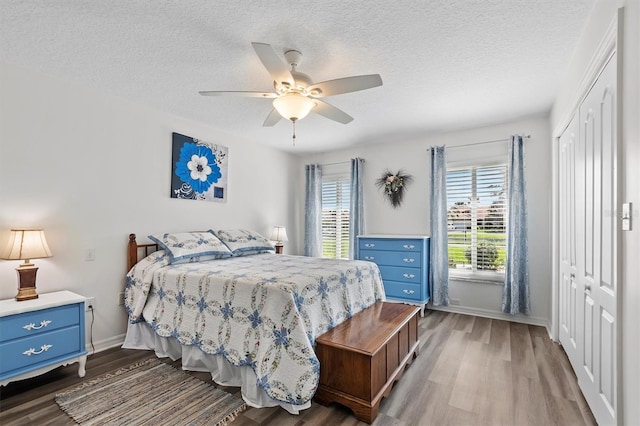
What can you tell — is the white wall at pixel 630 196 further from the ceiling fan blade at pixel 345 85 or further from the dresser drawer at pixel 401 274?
the dresser drawer at pixel 401 274

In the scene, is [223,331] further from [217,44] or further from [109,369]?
[217,44]

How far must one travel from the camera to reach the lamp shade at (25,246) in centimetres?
236

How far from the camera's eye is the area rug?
78.2 inches

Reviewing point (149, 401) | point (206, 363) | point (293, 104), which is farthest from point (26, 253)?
point (293, 104)

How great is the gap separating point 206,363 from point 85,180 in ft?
6.88

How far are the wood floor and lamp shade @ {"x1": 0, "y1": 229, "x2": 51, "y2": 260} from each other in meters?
1.00

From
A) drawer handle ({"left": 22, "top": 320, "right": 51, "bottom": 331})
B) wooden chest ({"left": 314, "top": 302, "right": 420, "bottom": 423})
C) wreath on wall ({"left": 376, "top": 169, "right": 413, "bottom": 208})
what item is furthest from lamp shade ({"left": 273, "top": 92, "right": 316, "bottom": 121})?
wreath on wall ({"left": 376, "top": 169, "right": 413, "bottom": 208})

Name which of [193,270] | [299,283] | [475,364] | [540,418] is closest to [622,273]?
[540,418]

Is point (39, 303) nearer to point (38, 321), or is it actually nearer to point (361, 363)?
point (38, 321)

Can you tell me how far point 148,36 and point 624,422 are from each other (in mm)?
3494

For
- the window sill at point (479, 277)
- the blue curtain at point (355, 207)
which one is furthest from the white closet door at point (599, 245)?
the blue curtain at point (355, 207)

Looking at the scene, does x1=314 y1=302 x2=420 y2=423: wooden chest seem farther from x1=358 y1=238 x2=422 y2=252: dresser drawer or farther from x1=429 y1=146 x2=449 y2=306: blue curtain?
x1=429 y1=146 x2=449 y2=306: blue curtain

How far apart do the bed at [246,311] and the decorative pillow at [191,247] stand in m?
0.02

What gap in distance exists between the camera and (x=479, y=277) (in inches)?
165
